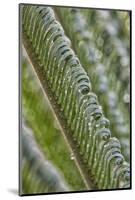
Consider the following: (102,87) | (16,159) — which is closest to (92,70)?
(102,87)

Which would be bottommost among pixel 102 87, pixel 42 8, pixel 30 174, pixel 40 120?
pixel 30 174

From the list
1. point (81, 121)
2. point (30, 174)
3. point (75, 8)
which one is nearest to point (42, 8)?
point (75, 8)

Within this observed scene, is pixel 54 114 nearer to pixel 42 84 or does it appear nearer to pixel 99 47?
pixel 42 84

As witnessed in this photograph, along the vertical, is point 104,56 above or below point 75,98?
above

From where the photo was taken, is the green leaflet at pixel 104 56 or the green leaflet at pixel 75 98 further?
the green leaflet at pixel 104 56

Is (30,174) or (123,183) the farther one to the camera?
(123,183)

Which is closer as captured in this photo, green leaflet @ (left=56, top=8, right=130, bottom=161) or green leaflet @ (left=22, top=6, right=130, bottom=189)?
green leaflet @ (left=22, top=6, right=130, bottom=189)

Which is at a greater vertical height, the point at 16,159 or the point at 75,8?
the point at 75,8
